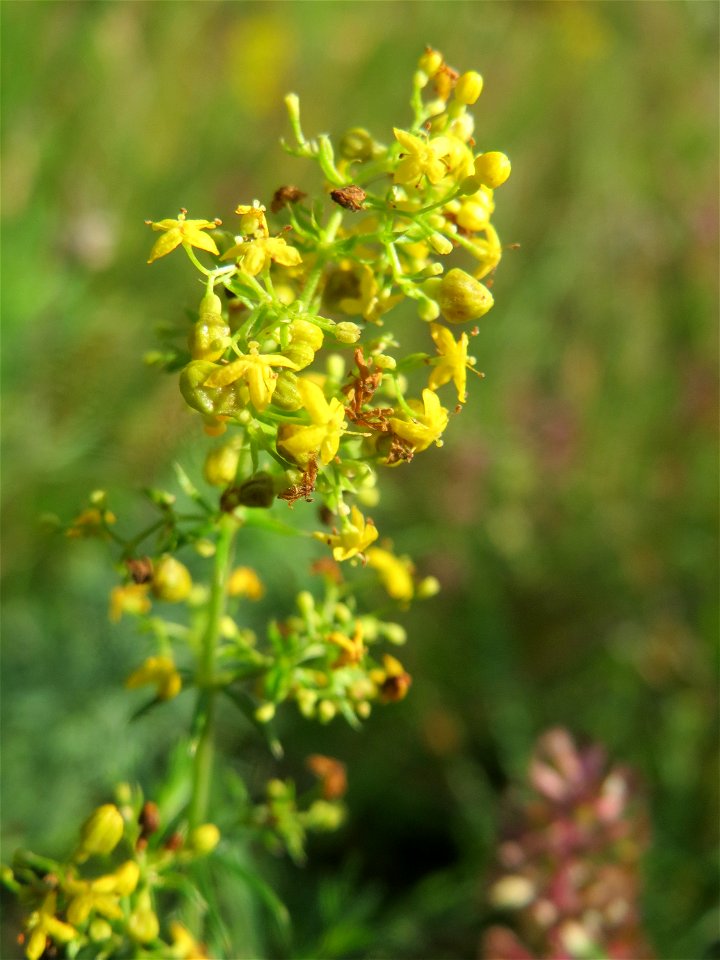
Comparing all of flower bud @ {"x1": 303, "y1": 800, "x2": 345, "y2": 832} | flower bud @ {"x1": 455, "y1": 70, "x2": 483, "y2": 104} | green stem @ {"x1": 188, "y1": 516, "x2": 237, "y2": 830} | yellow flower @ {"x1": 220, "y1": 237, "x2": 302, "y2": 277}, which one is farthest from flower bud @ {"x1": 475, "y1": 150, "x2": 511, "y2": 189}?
flower bud @ {"x1": 303, "y1": 800, "x2": 345, "y2": 832}

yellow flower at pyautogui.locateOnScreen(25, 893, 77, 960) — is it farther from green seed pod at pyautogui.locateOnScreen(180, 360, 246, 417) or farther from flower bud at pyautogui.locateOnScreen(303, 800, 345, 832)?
green seed pod at pyautogui.locateOnScreen(180, 360, 246, 417)

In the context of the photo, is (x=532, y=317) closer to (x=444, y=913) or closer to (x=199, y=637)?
(x=444, y=913)

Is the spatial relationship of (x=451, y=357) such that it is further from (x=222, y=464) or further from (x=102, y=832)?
(x=102, y=832)

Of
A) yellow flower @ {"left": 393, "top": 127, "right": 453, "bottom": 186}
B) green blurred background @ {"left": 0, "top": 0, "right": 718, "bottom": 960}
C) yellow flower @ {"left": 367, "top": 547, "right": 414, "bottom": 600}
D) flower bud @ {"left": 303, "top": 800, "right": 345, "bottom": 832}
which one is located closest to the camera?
yellow flower @ {"left": 393, "top": 127, "right": 453, "bottom": 186}

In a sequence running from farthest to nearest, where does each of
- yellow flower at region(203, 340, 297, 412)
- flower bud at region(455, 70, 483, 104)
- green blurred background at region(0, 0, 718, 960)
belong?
green blurred background at region(0, 0, 718, 960) → flower bud at region(455, 70, 483, 104) → yellow flower at region(203, 340, 297, 412)

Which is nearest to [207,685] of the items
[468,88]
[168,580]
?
[168,580]

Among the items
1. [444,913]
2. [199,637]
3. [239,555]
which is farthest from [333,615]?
[444,913]

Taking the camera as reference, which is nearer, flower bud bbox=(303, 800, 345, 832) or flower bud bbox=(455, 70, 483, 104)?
flower bud bbox=(455, 70, 483, 104)
